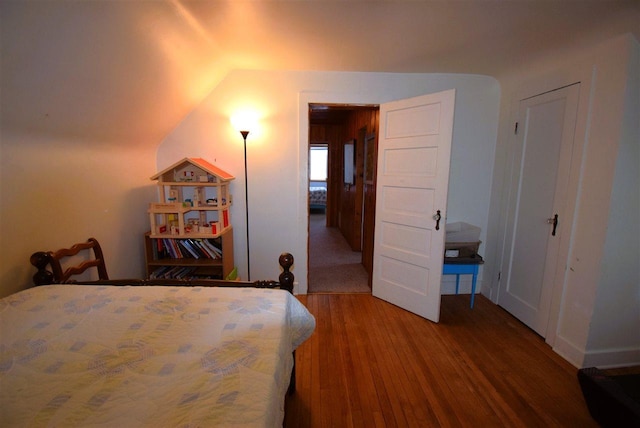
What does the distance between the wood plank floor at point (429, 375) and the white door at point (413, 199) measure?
11.7 inches

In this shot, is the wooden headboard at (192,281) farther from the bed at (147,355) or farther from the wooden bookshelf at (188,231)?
the wooden bookshelf at (188,231)

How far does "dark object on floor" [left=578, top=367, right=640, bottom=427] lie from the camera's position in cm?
137

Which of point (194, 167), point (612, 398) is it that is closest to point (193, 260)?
point (194, 167)

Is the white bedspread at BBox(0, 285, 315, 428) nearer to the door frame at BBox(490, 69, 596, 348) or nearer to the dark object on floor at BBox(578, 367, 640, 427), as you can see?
the dark object on floor at BBox(578, 367, 640, 427)

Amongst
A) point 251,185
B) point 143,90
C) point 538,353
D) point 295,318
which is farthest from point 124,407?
point 538,353

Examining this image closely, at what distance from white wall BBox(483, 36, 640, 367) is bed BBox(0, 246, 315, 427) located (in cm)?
204

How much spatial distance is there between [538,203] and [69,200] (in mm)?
3658

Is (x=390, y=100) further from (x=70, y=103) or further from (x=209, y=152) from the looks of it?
(x=70, y=103)

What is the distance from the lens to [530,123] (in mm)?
2504

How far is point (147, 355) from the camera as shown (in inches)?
40.9

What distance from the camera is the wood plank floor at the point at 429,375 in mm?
1598

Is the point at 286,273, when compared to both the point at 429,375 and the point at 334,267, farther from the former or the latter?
the point at 334,267

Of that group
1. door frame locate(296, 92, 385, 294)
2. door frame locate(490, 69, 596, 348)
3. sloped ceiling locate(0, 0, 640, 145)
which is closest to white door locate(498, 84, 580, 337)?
door frame locate(490, 69, 596, 348)

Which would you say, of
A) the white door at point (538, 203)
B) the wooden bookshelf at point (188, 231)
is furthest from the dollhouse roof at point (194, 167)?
the white door at point (538, 203)
